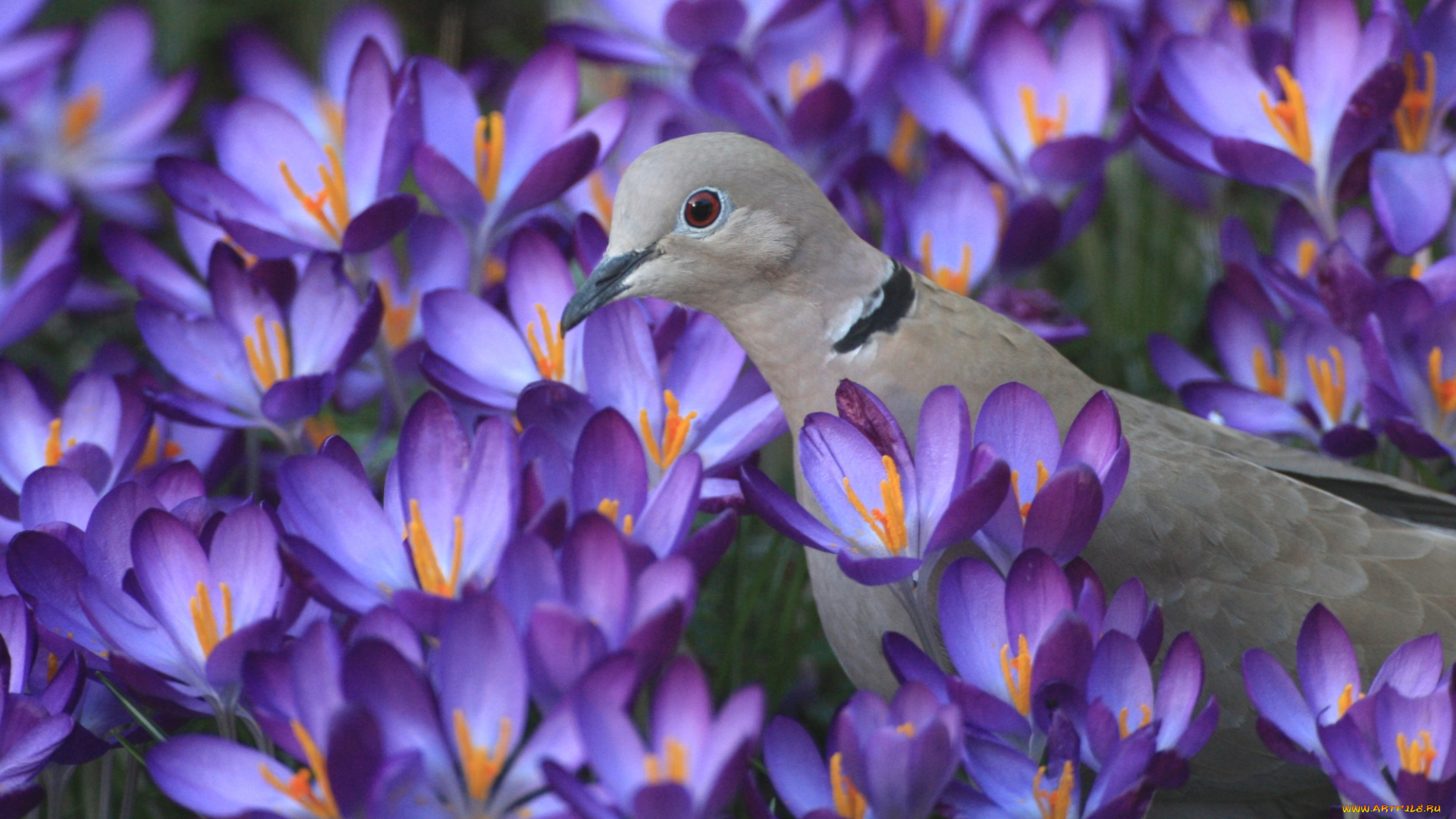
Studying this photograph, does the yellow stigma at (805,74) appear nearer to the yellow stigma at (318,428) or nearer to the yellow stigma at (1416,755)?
the yellow stigma at (318,428)

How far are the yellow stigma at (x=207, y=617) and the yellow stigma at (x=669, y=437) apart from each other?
31cm

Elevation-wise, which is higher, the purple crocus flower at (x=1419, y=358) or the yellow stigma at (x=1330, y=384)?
the purple crocus flower at (x=1419, y=358)

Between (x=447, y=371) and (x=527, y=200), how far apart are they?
0.20 m

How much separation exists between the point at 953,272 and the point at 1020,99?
0.80 feet

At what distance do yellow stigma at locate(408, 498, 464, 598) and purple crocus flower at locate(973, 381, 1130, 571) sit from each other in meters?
0.31

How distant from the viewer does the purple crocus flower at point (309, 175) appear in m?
1.16

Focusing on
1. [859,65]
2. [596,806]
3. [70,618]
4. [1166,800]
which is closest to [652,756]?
[596,806]

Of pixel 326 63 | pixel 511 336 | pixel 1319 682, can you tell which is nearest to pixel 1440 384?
pixel 1319 682

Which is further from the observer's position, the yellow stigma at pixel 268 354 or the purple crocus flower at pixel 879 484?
→ the yellow stigma at pixel 268 354

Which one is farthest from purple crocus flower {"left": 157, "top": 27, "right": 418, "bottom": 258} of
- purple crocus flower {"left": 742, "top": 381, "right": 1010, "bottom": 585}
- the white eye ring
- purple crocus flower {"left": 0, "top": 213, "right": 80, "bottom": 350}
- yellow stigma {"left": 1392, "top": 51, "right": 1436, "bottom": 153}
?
yellow stigma {"left": 1392, "top": 51, "right": 1436, "bottom": 153}

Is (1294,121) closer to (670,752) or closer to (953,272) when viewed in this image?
(953,272)

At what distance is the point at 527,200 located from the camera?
1195 mm

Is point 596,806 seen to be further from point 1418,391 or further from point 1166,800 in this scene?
point 1418,391

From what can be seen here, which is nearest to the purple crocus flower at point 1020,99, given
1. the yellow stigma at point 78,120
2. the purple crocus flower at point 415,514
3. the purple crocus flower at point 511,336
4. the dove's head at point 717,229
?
the dove's head at point 717,229
